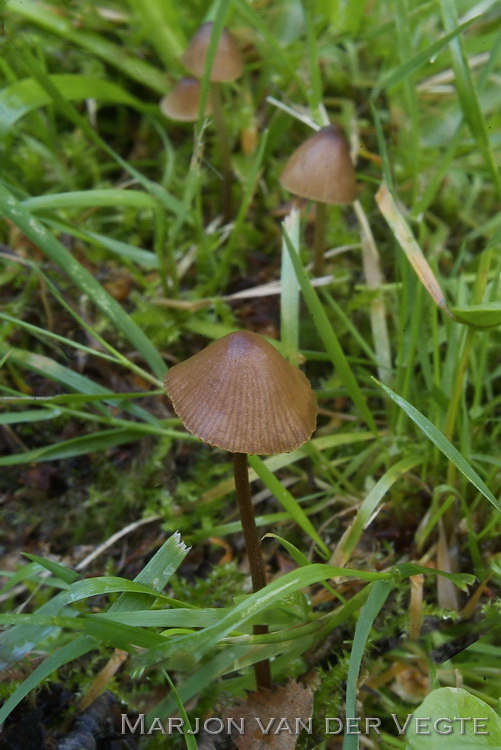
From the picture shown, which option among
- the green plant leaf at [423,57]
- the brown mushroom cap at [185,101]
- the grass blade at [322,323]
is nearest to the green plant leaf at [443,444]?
the grass blade at [322,323]

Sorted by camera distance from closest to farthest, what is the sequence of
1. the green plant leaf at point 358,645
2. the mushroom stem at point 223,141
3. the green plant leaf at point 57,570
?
1. the green plant leaf at point 358,645
2. the green plant leaf at point 57,570
3. the mushroom stem at point 223,141

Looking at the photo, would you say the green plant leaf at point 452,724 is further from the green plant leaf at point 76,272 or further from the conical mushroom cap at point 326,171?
the conical mushroom cap at point 326,171

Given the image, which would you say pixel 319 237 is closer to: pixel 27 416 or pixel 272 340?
pixel 272 340

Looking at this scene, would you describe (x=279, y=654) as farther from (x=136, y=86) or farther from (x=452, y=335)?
(x=136, y=86)

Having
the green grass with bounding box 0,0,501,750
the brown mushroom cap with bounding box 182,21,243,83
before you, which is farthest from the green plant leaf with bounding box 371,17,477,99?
the brown mushroom cap with bounding box 182,21,243,83

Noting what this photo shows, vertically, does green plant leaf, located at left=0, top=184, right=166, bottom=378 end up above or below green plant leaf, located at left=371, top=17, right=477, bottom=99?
below

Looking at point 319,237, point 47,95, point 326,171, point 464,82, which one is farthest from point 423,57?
point 47,95

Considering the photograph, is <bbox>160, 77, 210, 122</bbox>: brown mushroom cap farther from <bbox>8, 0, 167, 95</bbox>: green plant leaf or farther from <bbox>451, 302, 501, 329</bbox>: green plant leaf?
<bbox>451, 302, 501, 329</bbox>: green plant leaf
